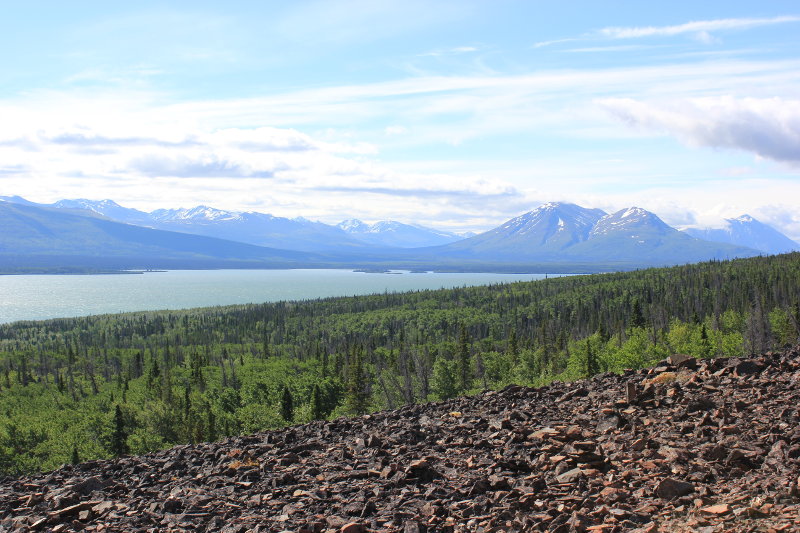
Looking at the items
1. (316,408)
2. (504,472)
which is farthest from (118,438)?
(504,472)

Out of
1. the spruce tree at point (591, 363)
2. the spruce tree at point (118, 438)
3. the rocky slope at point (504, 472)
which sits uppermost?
the rocky slope at point (504, 472)

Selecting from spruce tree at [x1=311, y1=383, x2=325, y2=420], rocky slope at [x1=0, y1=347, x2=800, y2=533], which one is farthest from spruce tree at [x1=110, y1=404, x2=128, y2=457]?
rocky slope at [x1=0, y1=347, x2=800, y2=533]

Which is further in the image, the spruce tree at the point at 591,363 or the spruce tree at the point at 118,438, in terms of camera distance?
the spruce tree at the point at 591,363

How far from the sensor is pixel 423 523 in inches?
766

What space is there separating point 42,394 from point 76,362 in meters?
46.7

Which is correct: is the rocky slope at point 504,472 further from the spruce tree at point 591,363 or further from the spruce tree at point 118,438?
the spruce tree at point 591,363

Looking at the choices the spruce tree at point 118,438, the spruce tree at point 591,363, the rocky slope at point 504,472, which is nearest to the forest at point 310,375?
the spruce tree at point 118,438

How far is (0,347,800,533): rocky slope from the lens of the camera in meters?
18.6

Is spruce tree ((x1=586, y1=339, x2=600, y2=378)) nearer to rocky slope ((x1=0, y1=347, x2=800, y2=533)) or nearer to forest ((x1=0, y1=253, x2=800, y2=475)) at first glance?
forest ((x1=0, y1=253, x2=800, y2=475))

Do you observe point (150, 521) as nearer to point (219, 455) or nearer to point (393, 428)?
point (219, 455)

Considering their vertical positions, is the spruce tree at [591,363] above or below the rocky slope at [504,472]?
below

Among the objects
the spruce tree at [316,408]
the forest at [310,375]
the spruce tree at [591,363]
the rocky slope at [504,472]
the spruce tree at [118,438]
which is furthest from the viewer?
the spruce tree at [591,363]

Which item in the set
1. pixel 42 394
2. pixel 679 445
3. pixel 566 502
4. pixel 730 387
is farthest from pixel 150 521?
pixel 42 394

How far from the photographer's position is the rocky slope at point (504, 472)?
→ 18641mm
